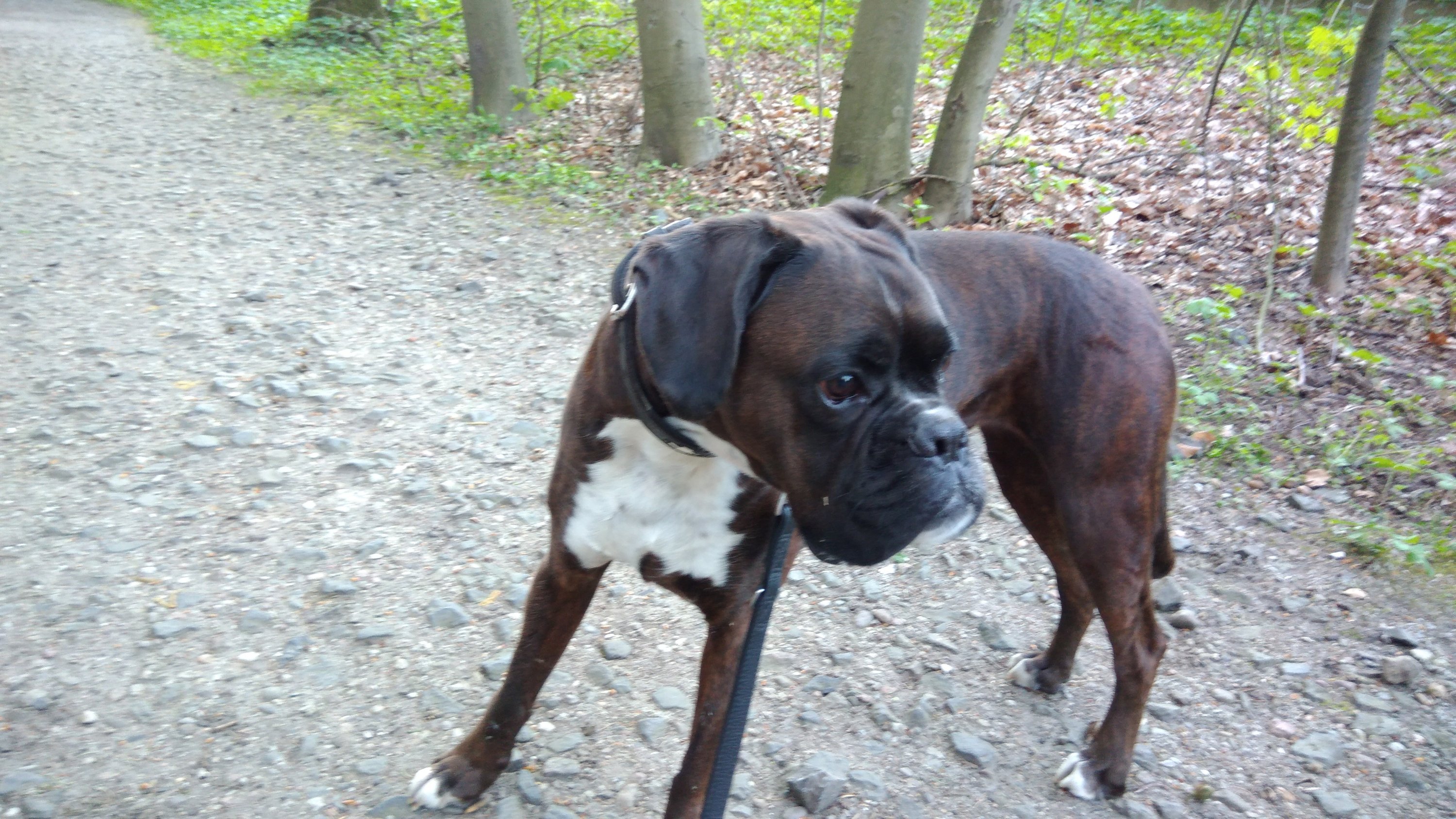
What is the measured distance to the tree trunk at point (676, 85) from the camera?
7652 mm

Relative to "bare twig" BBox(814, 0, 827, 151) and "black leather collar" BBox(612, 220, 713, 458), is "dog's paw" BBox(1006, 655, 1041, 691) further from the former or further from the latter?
"bare twig" BBox(814, 0, 827, 151)

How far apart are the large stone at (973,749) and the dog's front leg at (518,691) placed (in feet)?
4.35

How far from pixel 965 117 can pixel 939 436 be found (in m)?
5.00

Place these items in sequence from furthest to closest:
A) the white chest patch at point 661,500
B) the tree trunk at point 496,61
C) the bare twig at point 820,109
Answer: the tree trunk at point 496,61
the bare twig at point 820,109
the white chest patch at point 661,500

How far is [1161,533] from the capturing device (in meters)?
3.23

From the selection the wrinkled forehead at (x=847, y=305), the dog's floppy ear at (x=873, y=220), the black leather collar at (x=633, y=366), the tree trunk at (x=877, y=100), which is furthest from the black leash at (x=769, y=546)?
the tree trunk at (x=877, y=100)

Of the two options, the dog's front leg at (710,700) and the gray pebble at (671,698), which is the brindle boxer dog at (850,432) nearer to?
the dog's front leg at (710,700)

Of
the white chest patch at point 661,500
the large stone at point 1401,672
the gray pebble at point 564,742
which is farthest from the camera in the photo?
the large stone at point 1401,672

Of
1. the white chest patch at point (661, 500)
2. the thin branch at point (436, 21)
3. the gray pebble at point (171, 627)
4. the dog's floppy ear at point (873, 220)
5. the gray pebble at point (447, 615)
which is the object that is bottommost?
the gray pebble at point (447, 615)

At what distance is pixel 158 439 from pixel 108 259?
239 centimetres

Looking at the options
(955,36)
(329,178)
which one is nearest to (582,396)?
(329,178)

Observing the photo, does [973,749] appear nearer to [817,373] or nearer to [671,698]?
[671,698]

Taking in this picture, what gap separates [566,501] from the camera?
2.70 meters

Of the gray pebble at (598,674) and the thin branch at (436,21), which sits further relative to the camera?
the thin branch at (436,21)
